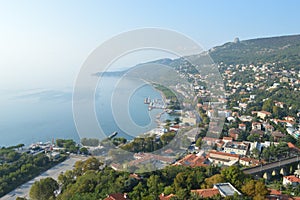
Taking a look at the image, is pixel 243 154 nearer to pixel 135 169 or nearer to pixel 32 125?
pixel 135 169

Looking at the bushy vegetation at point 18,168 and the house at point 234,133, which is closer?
the bushy vegetation at point 18,168

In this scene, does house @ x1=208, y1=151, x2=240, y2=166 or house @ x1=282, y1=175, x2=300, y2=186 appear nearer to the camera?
house @ x1=282, y1=175, x2=300, y2=186

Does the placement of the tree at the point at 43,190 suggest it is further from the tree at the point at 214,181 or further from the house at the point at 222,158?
the house at the point at 222,158

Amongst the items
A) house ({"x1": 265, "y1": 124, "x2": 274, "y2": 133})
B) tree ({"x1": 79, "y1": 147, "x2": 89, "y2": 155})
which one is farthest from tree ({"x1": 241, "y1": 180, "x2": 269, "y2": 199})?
house ({"x1": 265, "y1": 124, "x2": 274, "y2": 133})

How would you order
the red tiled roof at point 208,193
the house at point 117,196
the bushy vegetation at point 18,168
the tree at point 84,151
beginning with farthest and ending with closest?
1. the tree at point 84,151
2. the bushy vegetation at point 18,168
3. the house at point 117,196
4. the red tiled roof at point 208,193

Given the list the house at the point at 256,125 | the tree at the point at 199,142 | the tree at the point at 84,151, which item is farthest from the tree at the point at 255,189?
the house at the point at 256,125

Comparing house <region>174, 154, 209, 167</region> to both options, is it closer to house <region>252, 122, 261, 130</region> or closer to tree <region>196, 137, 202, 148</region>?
tree <region>196, 137, 202, 148</region>

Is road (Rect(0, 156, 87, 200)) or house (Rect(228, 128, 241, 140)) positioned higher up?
house (Rect(228, 128, 241, 140))
